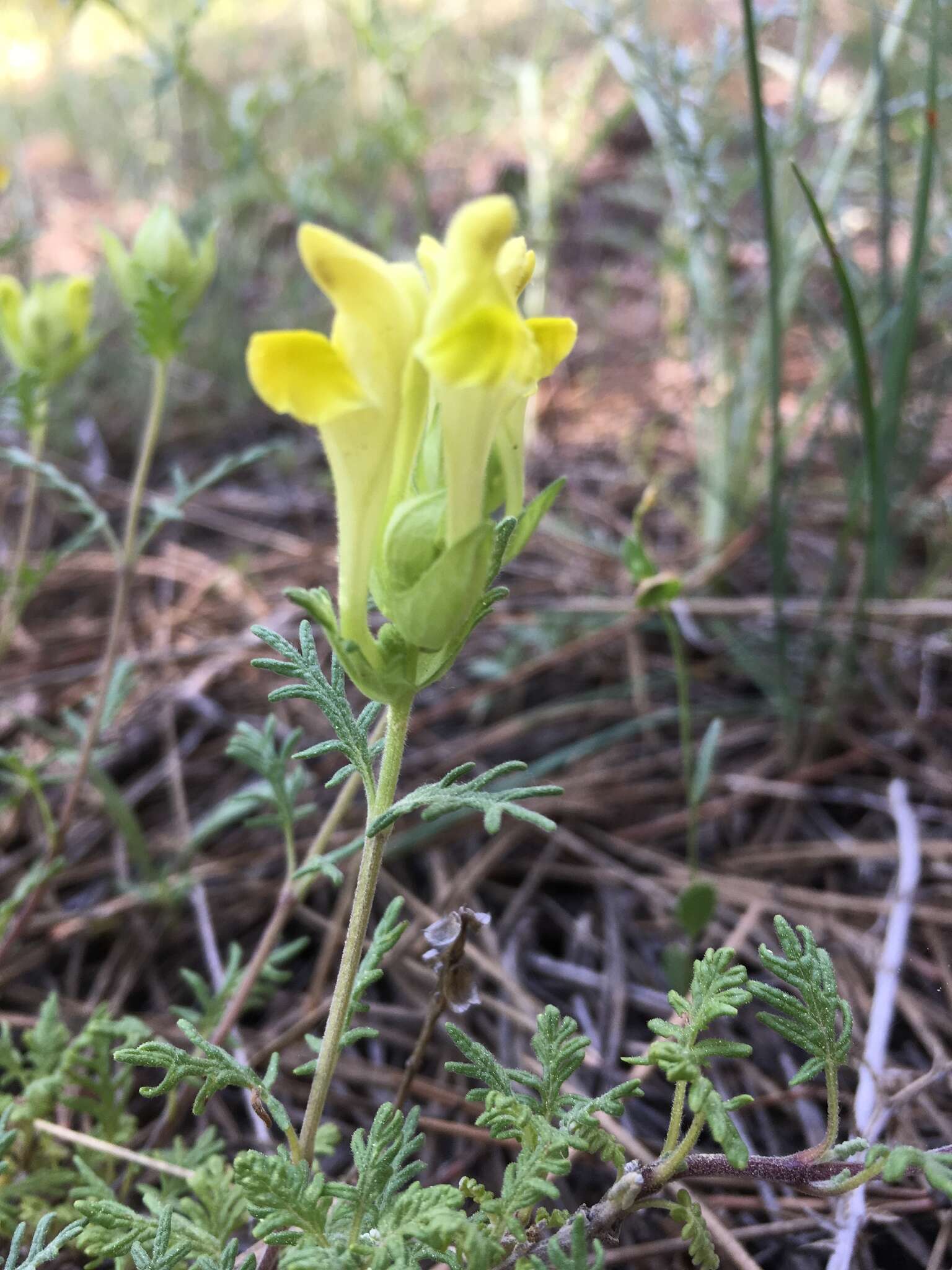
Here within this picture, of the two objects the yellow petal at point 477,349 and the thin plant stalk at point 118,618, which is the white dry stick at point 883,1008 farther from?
the thin plant stalk at point 118,618

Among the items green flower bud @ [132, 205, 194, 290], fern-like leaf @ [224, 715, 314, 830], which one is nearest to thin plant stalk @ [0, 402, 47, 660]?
green flower bud @ [132, 205, 194, 290]

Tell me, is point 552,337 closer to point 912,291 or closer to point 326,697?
point 326,697

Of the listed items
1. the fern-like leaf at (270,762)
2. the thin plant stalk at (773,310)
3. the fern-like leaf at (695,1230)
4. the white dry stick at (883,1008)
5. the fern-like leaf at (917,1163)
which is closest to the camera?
the fern-like leaf at (917,1163)

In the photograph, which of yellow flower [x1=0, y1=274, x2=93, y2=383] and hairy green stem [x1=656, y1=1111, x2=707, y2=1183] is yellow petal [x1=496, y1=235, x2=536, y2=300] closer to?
hairy green stem [x1=656, y1=1111, x2=707, y2=1183]

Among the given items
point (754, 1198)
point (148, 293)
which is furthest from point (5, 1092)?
point (148, 293)

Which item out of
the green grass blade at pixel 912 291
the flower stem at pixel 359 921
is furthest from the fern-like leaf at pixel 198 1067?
the green grass blade at pixel 912 291

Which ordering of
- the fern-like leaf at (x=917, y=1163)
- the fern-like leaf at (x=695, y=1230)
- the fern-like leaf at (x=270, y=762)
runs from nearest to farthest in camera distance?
1. the fern-like leaf at (x=917, y=1163)
2. the fern-like leaf at (x=695, y=1230)
3. the fern-like leaf at (x=270, y=762)

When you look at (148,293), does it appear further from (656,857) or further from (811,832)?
(811,832)
